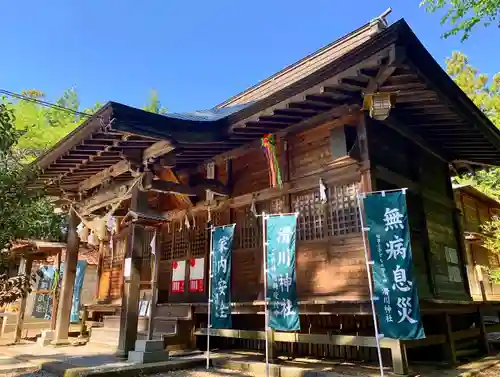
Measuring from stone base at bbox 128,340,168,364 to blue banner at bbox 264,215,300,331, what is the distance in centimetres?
241

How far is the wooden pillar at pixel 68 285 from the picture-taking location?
35.2ft

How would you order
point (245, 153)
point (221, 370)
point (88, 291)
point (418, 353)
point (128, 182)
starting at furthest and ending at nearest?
1. point (88, 291)
2. point (245, 153)
3. point (128, 182)
4. point (418, 353)
5. point (221, 370)

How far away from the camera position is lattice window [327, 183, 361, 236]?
765 cm

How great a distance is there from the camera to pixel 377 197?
6.52m

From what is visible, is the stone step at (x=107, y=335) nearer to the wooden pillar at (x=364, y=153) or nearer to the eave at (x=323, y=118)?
the eave at (x=323, y=118)

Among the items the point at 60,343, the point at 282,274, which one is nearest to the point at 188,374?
the point at 282,274

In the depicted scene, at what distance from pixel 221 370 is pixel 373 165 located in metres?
5.08

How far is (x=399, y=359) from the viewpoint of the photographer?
610cm

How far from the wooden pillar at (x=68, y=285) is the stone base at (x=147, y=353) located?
4445 mm

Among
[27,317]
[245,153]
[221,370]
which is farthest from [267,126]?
[27,317]

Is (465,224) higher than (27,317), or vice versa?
(465,224)

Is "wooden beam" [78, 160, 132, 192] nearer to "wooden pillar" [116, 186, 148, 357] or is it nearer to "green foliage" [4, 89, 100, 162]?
"wooden pillar" [116, 186, 148, 357]

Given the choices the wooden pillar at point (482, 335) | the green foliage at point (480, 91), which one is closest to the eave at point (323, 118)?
the wooden pillar at point (482, 335)

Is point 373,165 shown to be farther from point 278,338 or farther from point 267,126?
point 278,338
